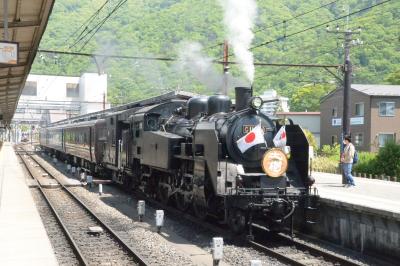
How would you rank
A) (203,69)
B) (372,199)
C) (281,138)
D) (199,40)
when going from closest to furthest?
(281,138)
(372,199)
(203,69)
(199,40)

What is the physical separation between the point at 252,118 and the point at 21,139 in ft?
368

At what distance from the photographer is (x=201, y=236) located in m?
11.4

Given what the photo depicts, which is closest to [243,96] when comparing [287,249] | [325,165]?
[287,249]

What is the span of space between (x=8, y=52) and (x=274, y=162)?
18.6ft

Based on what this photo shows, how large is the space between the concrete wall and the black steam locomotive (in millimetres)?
879

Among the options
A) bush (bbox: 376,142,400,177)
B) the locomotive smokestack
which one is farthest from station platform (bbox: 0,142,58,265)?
bush (bbox: 376,142,400,177)

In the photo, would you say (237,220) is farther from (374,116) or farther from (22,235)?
(374,116)

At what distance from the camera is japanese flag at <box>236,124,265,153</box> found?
1078 centimetres

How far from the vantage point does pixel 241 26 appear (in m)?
16.3

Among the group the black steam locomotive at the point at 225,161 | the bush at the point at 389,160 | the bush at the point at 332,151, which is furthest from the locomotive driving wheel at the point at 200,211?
the bush at the point at 332,151

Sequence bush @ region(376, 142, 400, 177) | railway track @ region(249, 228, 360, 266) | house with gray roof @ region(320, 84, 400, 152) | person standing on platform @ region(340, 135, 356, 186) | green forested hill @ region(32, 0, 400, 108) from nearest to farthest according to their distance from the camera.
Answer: railway track @ region(249, 228, 360, 266) < person standing on platform @ region(340, 135, 356, 186) < bush @ region(376, 142, 400, 177) < green forested hill @ region(32, 0, 400, 108) < house with gray roof @ region(320, 84, 400, 152)

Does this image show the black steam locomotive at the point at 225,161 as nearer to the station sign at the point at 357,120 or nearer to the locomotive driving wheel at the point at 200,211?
the locomotive driving wheel at the point at 200,211

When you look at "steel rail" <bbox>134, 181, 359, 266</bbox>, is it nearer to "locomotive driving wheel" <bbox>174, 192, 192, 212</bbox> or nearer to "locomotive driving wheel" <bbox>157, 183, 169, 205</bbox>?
"locomotive driving wheel" <bbox>174, 192, 192, 212</bbox>

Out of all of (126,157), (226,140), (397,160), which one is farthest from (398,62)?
(226,140)
